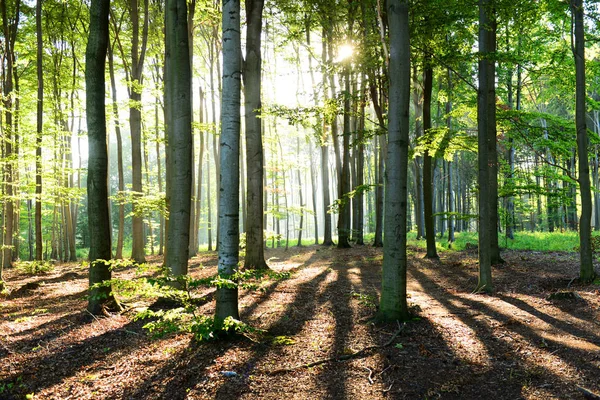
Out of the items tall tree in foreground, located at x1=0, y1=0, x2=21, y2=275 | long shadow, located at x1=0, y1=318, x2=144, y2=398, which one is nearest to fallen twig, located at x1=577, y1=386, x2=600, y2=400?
long shadow, located at x1=0, y1=318, x2=144, y2=398

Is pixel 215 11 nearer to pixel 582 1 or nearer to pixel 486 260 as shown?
pixel 582 1

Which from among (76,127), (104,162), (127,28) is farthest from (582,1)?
(76,127)

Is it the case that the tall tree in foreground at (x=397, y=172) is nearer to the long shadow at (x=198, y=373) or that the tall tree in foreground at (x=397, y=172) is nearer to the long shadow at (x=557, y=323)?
the long shadow at (x=198, y=373)

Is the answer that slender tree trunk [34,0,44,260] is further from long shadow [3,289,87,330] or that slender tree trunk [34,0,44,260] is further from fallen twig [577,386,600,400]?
fallen twig [577,386,600,400]

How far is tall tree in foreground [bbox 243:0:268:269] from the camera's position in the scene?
29.9 ft

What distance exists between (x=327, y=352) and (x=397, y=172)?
255 centimetres

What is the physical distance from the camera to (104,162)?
613cm

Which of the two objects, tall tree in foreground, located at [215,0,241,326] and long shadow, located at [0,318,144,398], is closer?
long shadow, located at [0,318,144,398]

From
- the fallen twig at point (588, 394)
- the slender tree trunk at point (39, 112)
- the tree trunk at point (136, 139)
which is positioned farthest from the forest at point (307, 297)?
the tree trunk at point (136, 139)

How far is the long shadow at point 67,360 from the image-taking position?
3.84 metres

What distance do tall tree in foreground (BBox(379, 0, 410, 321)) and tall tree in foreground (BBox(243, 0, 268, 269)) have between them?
4596 mm

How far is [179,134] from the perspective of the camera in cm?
637

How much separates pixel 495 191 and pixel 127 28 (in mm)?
15744

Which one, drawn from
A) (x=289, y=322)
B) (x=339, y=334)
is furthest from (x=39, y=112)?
(x=339, y=334)
